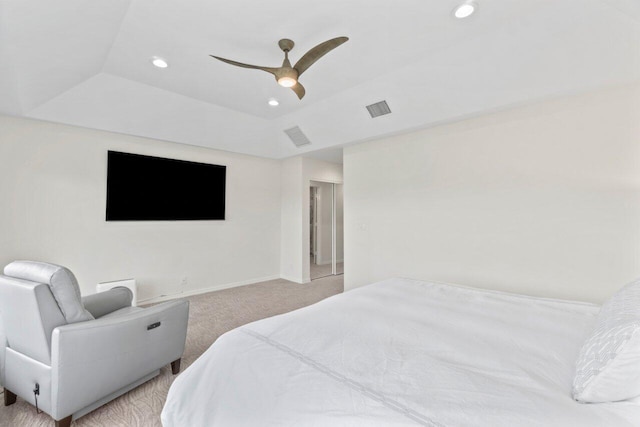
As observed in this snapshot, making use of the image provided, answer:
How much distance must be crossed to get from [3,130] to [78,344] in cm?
304

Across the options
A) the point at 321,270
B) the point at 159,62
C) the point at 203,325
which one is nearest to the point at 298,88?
the point at 159,62

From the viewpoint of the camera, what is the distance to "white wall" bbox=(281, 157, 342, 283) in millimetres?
5392

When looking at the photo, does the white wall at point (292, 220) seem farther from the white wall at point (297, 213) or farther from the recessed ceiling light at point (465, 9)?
the recessed ceiling light at point (465, 9)

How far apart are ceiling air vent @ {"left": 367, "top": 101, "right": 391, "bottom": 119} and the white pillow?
3.00 meters

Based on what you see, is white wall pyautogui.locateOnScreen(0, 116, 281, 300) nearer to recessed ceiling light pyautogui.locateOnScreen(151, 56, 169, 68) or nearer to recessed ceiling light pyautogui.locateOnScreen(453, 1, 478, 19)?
recessed ceiling light pyautogui.locateOnScreen(151, 56, 169, 68)

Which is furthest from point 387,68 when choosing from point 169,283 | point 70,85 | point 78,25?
point 169,283

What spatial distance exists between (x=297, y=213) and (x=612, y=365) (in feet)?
15.8

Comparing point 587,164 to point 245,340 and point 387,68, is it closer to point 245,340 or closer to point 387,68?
point 387,68

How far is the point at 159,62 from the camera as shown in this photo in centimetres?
290

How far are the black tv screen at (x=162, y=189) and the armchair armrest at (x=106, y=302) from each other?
177 centimetres

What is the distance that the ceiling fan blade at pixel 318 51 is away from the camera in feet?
6.61

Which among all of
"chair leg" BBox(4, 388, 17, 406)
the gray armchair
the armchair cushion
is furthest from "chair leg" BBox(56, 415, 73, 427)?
"chair leg" BBox(4, 388, 17, 406)

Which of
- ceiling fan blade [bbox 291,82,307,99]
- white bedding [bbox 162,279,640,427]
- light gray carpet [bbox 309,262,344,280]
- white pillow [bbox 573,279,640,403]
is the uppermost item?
ceiling fan blade [bbox 291,82,307,99]

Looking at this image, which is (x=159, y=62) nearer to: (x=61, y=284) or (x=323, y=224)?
(x=61, y=284)
